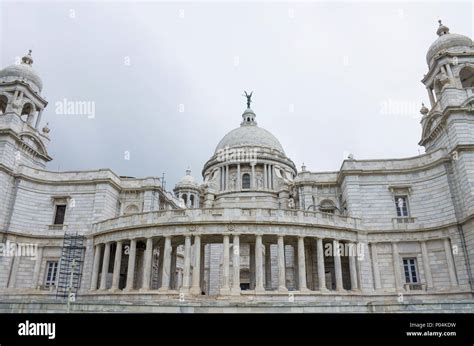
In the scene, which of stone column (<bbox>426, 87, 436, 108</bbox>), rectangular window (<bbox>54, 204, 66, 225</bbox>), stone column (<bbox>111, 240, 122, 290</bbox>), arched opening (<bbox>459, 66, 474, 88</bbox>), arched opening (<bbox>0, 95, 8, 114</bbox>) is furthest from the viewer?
arched opening (<bbox>0, 95, 8, 114</bbox>)

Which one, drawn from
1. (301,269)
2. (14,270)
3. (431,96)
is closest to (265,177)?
(431,96)

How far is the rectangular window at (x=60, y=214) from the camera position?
33.5m

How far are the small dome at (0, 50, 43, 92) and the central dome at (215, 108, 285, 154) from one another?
2583 cm

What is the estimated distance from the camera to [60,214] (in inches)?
1328

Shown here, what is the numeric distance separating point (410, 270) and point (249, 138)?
3060 cm

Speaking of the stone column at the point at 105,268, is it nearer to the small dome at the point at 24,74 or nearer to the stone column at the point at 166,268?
the stone column at the point at 166,268

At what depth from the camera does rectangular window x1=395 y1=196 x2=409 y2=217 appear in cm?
3014

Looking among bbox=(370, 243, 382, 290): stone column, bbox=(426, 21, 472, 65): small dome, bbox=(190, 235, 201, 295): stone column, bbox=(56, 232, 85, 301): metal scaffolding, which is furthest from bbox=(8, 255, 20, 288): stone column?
bbox=(426, 21, 472, 65): small dome

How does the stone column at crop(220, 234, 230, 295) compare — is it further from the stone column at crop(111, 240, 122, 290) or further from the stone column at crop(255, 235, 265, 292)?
the stone column at crop(111, 240, 122, 290)

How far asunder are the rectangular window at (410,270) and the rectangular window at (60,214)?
31.4 metres

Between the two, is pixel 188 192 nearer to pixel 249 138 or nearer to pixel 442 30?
pixel 249 138

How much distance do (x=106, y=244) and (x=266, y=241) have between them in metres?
13.6

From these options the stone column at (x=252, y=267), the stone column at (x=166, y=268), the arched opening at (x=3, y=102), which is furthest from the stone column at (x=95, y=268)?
the arched opening at (x=3, y=102)
